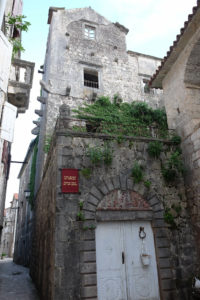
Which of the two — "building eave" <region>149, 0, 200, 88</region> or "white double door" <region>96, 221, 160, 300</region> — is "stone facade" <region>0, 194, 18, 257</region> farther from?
"building eave" <region>149, 0, 200, 88</region>

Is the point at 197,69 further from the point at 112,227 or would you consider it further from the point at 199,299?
the point at 199,299

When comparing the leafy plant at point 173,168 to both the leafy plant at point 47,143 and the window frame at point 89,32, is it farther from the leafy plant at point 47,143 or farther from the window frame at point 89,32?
the window frame at point 89,32

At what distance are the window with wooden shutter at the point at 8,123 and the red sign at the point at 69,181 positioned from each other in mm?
1836

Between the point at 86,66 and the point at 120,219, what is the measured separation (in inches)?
445

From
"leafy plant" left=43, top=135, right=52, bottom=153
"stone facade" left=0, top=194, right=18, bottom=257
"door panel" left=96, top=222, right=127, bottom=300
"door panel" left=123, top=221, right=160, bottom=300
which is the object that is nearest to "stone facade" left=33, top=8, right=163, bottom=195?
"leafy plant" left=43, top=135, right=52, bottom=153

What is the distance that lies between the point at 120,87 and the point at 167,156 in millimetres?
8833

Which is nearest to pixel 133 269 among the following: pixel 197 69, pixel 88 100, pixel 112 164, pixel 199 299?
pixel 199 299

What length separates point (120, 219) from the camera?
600cm

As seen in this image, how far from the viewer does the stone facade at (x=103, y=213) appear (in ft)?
17.4

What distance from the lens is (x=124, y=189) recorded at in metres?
6.37

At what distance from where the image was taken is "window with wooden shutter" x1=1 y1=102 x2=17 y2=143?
641 cm

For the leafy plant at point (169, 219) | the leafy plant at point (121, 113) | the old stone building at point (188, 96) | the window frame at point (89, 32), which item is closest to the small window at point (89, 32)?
the window frame at point (89, 32)

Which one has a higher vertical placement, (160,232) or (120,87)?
(120,87)

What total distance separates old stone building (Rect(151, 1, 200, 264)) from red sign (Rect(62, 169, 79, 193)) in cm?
336
